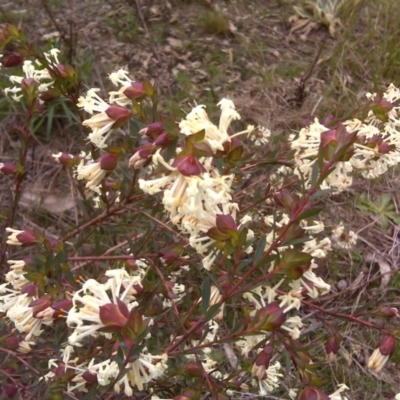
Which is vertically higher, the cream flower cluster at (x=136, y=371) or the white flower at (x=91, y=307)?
the white flower at (x=91, y=307)

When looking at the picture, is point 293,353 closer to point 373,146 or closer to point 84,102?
point 373,146

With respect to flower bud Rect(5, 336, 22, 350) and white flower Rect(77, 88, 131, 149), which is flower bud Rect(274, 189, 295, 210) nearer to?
white flower Rect(77, 88, 131, 149)

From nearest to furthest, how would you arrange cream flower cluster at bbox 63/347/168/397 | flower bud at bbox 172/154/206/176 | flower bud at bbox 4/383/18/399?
flower bud at bbox 172/154/206/176 < cream flower cluster at bbox 63/347/168/397 < flower bud at bbox 4/383/18/399

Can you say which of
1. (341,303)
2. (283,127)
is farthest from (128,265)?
(283,127)

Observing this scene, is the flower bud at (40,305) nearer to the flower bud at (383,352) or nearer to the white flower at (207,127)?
the white flower at (207,127)

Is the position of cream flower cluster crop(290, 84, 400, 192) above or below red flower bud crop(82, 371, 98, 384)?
above

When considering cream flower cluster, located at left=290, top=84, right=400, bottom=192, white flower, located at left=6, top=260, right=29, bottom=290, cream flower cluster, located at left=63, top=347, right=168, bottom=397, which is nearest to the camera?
cream flower cluster, located at left=63, top=347, right=168, bottom=397

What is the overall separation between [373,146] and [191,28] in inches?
92.7

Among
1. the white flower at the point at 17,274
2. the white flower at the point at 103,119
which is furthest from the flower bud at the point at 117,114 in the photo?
the white flower at the point at 17,274

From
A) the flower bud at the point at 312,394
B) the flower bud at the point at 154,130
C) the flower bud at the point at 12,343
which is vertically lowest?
the flower bud at the point at 12,343

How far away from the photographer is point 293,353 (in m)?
1.06

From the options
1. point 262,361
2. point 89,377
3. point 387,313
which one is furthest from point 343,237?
point 89,377

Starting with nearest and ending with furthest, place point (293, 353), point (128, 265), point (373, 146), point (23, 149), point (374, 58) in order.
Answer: point (293, 353), point (373, 146), point (128, 265), point (23, 149), point (374, 58)

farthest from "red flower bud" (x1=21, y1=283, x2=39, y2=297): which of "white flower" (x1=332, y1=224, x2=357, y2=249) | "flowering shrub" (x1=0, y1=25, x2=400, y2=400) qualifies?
"white flower" (x1=332, y1=224, x2=357, y2=249)
